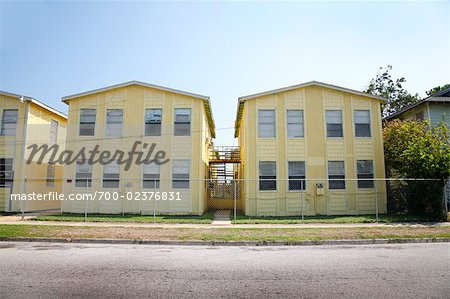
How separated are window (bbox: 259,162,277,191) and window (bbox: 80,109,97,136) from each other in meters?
10.6

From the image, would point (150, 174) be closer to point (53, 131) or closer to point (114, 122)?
point (114, 122)

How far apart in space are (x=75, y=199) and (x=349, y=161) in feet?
53.8

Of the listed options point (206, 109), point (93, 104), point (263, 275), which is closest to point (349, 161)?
point (206, 109)

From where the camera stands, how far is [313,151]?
57.1ft

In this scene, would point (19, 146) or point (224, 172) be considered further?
point (224, 172)

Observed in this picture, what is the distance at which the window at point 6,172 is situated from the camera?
719 inches

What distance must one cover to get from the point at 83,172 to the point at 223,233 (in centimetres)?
1091

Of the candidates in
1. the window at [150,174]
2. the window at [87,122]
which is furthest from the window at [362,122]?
the window at [87,122]

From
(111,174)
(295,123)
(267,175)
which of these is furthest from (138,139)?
(295,123)

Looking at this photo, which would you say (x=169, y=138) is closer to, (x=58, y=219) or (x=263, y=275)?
(x=58, y=219)

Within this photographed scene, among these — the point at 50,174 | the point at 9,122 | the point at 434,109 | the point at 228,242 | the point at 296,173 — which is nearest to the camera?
the point at 228,242

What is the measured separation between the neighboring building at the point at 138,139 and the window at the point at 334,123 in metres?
7.58

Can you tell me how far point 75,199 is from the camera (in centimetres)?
1725

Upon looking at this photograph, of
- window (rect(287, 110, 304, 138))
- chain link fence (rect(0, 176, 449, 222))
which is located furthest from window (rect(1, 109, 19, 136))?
window (rect(287, 110, 304, 138))
